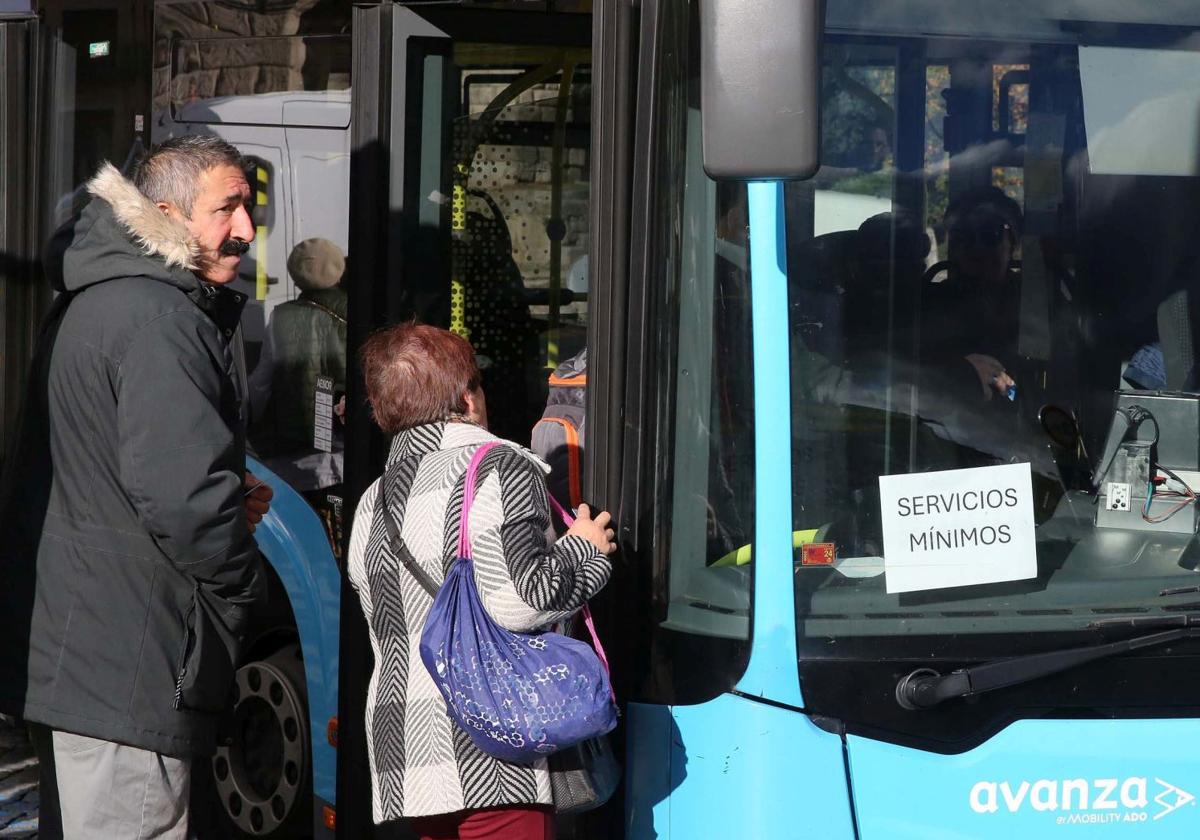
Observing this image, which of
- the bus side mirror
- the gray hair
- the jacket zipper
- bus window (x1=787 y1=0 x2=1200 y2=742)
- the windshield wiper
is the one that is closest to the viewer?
the bus side mirror

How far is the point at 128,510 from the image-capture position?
2.53m

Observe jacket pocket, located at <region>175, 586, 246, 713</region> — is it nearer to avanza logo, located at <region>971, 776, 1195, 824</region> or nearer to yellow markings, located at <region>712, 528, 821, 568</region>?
yellow markings, located at <region>712, 528, 821, 568</region>

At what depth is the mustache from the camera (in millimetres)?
2709

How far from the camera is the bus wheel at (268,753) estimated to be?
12.1 ft

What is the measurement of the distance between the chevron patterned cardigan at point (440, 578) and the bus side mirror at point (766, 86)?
711 millimetres

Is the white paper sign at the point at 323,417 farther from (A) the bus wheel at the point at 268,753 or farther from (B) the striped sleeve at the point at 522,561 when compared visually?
(B) the striped sleeve at the point at 522,561

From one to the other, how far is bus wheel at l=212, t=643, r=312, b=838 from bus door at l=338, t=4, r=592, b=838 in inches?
24.8

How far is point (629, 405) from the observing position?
244 cm

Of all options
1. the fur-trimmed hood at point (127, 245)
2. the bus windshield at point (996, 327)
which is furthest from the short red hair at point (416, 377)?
the bus windshield at point (996, 327)

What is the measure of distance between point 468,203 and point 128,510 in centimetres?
130

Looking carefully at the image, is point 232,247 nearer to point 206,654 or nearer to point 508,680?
point 206,654

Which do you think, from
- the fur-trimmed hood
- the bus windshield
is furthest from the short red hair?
the bus windshield

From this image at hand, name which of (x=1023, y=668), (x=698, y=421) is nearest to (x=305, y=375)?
(x=698, y=421)

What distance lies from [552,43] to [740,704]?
173cm
